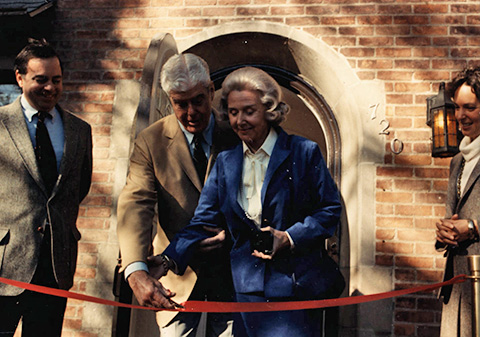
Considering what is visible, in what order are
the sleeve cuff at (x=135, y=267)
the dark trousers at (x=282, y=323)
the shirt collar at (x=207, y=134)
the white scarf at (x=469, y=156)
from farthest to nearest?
the white scarf at (x=469, y=156) → the shirt collar at (x=207, y=134) → the sleeve cuff at (x=135, y=267) → the dark trousers at (x=282, y=323)

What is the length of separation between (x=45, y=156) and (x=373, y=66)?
2665mm

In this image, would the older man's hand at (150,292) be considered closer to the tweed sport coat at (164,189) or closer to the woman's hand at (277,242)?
the tweed sport coat at (164,189)

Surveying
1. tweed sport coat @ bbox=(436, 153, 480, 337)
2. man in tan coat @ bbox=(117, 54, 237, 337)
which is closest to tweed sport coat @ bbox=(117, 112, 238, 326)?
man in tan coat @ bbox=(117, 54, 237, 337)

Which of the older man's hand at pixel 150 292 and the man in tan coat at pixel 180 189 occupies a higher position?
the man in tan coat at pixel 180 189

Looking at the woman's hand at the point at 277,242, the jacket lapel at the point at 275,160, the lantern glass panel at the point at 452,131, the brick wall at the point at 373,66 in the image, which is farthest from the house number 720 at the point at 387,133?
the woman's hand at the point at 277,242

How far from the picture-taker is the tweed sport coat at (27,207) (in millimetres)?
2607

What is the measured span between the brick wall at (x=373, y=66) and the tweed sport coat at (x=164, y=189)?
1.67m

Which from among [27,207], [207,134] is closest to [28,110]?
[27,207]

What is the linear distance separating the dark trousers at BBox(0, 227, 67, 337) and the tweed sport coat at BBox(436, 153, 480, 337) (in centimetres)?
195

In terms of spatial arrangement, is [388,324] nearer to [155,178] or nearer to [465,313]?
[465,313]

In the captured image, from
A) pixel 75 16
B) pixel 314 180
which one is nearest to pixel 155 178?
pixel 314 180

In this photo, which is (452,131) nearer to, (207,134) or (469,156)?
(469,156)

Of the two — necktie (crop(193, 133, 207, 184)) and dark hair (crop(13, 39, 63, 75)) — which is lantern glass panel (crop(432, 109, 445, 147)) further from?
dark hair (crop(13, 39, 63, 75))

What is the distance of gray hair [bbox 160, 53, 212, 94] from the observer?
2670 millimetres
